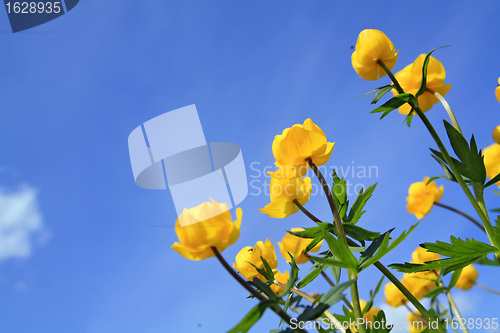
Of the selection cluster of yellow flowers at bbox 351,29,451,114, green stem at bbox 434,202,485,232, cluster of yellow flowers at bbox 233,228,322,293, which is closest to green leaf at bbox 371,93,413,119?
cluster of yellow flowers at bbox 351,29,451,114

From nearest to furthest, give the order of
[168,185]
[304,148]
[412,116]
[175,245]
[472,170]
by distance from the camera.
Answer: [175,245] → [304,148] → [472,170] → [412,116] → [168,185]

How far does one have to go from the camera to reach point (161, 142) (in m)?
1.24

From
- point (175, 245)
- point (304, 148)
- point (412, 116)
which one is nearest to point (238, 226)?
point (175, 245)

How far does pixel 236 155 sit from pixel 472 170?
2.18 feet

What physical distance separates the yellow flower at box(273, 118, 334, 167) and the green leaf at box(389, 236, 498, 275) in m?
0.33

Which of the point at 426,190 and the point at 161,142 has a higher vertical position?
the point at 161,142

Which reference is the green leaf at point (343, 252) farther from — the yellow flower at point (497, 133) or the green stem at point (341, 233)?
the yellow flower at point (497, 133)

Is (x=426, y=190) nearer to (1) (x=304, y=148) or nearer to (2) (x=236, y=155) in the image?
(2) (x=236, y=155)

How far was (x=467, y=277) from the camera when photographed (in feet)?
6.47

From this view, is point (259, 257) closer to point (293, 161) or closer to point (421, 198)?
point (293, 161)

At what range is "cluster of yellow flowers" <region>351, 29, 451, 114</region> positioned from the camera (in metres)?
1.12

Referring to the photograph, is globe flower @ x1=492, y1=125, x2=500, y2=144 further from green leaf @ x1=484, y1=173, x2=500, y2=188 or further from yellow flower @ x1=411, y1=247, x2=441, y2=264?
yellow flower @ x1=411, y1=247, x2=441, y2=264

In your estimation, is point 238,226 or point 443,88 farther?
point 443,88

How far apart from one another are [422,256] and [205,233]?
1.20m
